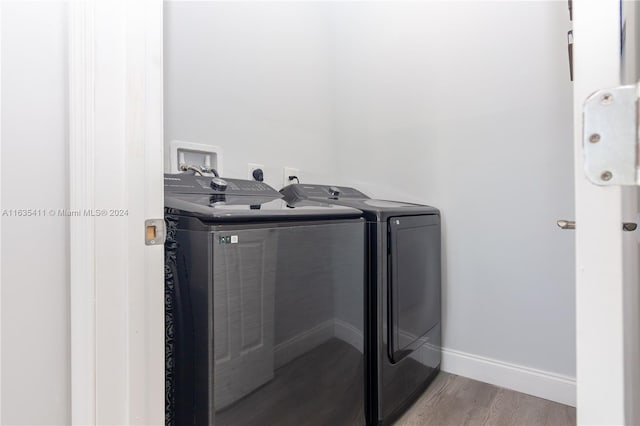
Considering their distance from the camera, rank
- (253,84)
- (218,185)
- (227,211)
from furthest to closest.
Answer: (253,84) → (218,185) → (227,211)

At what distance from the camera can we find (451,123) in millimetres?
2045

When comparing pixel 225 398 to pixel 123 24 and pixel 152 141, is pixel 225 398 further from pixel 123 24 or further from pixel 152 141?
pixel 123 24

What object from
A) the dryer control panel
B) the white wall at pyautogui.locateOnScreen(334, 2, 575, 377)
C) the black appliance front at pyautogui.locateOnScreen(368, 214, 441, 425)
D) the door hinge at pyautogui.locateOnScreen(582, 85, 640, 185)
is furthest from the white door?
the white wall at pyautogui.locateOnScreen(334, 2, 575, 377)

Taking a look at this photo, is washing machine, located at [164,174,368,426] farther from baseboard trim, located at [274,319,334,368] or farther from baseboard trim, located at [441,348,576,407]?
baseboard trim, located at [441,348,576,407]

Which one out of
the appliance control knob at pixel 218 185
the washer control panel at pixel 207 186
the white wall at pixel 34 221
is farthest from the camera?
the appliance control knob at pixel 218 185

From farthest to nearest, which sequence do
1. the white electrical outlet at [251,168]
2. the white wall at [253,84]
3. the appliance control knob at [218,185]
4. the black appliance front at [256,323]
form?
the white electrical outlet at [251,168] < the white wall at [253,84] < the appliance control knob at [218,185] < the black appliance front at [256,323]

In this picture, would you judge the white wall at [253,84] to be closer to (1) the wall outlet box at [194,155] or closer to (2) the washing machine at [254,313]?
(1) the wall outlet box at [194,155]

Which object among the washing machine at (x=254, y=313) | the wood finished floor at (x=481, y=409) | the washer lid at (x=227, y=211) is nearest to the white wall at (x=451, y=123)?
the wood finished floor at (x=481, y=409)

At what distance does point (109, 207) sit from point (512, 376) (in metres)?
2.06

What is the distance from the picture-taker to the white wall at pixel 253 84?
1.58 metres

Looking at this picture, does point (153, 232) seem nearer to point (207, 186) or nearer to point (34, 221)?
point (34, 221)

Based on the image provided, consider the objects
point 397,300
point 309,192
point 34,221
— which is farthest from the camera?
point 309,192

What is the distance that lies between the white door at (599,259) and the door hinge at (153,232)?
78 cm

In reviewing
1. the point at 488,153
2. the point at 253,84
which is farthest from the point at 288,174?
the point at 488,153
